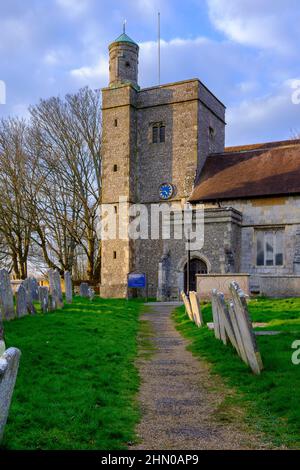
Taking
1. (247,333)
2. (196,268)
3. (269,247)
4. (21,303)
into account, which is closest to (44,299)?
(21,303)

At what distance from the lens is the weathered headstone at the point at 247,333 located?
21.3 feet

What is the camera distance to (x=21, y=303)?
12250 millimetres

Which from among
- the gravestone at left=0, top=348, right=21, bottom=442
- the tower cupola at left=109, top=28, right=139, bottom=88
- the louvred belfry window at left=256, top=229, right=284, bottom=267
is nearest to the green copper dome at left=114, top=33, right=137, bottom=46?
the tower cupola at left=109, top=28, right=139, bottom=88

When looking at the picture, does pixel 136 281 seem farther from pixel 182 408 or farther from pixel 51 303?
pixel 182 408

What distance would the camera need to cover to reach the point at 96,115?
32906 mm

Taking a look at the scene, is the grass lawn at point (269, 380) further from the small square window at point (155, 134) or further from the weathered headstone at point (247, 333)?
the small square window at point (155, 134)

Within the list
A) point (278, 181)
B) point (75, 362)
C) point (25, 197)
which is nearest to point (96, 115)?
point (25, 197)

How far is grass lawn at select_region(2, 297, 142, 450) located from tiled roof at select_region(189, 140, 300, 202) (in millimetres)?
14559

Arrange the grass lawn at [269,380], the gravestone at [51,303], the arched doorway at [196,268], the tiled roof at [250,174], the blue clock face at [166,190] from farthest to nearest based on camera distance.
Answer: the blue clock face at [166,190] < the tiled roof at [250,174] < the arched doorway at [196,268] < the gravestone at [51,303] < the grass lawn at [269,380]

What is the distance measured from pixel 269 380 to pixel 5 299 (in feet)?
24.2

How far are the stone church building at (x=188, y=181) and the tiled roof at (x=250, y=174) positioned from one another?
0.05m

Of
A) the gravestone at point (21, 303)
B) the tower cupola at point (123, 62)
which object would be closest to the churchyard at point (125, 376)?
the gravestone at point (21, 303)
